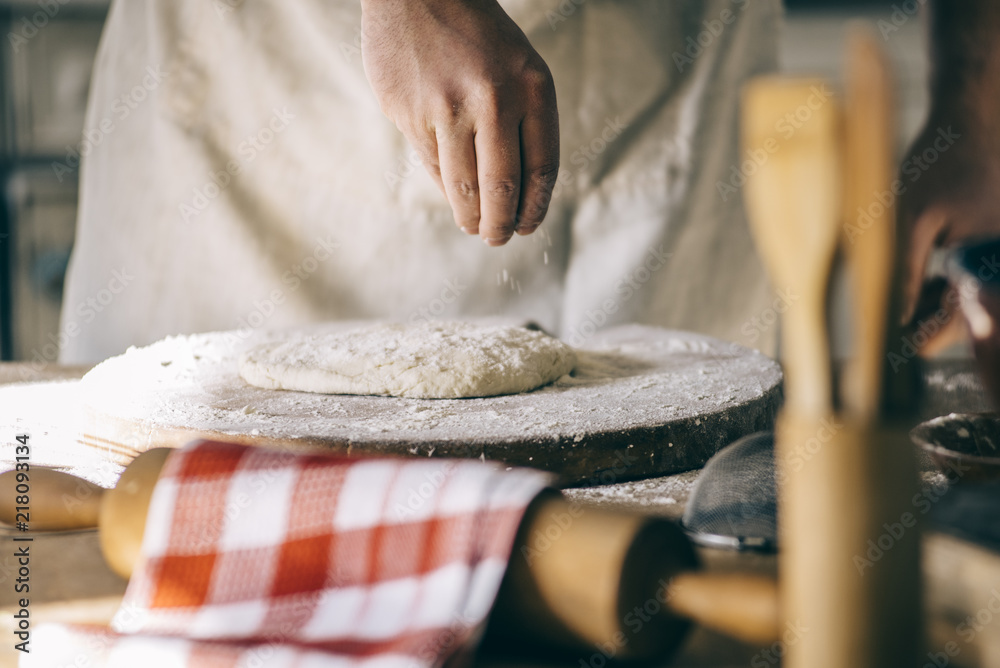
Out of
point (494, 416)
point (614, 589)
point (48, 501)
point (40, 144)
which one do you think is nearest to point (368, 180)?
point (494, 416)

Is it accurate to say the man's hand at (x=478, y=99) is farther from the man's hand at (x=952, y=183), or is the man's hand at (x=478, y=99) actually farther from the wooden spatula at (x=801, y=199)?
the wooden spatula at (x=801, y=199)

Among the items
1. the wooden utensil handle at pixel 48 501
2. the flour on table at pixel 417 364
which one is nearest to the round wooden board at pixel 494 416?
the flour on table at pixel 417 364

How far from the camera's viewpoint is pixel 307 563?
1.73ft

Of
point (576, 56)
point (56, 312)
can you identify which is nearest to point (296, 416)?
point (576, 56)

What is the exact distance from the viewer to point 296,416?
925 millimetres

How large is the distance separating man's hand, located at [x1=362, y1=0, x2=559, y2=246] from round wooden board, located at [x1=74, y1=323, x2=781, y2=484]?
0.28m

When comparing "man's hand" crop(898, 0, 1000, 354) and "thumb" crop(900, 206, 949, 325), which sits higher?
"man's hand" crop(898, 0, 1000, 354)

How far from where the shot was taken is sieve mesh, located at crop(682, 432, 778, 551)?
1.98 feet

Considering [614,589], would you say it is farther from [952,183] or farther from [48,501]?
[952,183]

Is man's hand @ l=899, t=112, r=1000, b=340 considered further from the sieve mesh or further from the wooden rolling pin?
the wooden rolling pin

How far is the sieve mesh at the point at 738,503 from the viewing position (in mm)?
603

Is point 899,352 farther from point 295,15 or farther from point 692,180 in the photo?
point 295,15

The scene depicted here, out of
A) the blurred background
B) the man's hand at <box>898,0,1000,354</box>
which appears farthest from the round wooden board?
the blurred background

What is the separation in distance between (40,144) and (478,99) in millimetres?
2769
